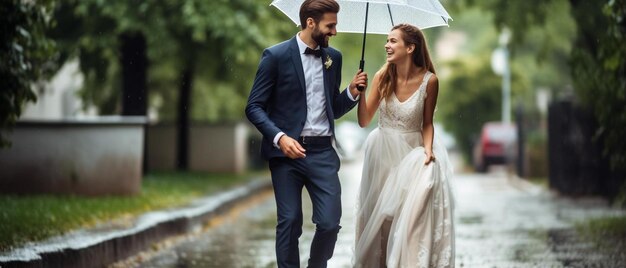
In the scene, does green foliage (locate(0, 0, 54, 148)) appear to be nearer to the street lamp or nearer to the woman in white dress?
the woman in white dress

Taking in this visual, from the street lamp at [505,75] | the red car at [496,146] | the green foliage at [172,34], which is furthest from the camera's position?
the street lamp at [505,75]

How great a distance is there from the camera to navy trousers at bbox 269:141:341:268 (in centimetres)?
670

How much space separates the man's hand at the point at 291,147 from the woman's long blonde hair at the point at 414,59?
1109 mm

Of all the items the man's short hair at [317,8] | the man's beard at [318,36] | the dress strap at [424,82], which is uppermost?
the man's short hair at [317,8]

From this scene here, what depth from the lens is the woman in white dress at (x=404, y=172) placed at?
7246 mm

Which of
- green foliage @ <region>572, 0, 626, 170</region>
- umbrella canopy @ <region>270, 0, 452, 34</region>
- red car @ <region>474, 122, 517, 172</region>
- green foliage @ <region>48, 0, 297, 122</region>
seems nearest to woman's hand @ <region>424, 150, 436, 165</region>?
umbrella canopy @ <region>270, 0, 452, 34</region>

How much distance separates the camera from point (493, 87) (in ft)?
146

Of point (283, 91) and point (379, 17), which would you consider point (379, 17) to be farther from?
point (283, 91)

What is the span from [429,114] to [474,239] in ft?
16.7

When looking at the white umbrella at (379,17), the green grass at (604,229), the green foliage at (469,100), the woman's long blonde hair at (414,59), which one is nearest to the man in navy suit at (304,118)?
the woman's long blonde hair at (414,59)

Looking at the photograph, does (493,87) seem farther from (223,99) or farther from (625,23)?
(625,23)

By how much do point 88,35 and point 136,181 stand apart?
14.3ft

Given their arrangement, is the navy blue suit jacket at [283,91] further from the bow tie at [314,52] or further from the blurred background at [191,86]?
the blurred background at [191,86]

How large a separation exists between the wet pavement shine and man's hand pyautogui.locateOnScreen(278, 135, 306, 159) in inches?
58.0
